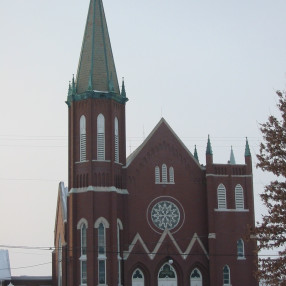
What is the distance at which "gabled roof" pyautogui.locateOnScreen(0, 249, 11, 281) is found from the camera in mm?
67125

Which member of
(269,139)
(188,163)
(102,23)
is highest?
(102,23)

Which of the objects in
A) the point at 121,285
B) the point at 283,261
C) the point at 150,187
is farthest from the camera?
the point at 150,187

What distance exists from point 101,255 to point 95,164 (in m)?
6.83

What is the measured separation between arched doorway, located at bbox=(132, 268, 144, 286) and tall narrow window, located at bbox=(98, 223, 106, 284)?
2913mm

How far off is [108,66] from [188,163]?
9.96 metres

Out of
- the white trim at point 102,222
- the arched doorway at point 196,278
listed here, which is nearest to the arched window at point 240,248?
the arched doorway at point 196,278

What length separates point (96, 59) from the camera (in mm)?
55781

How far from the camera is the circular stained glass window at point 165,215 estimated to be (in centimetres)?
5469

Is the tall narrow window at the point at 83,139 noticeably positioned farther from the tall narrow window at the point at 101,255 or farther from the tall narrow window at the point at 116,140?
the tall narrow window at the point at 101,255

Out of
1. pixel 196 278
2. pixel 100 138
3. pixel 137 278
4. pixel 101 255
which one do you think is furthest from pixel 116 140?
pixel 196 278

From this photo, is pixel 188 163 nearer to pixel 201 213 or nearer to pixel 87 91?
pixel 201 213

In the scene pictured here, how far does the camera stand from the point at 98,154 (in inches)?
2106

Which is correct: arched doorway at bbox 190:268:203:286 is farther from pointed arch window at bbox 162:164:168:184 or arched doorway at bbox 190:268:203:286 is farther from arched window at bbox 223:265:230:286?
pointed arch window at bbox 162:164:168:184

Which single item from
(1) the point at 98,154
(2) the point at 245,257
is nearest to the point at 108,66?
(1) the point at 98,154
